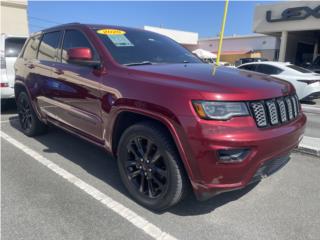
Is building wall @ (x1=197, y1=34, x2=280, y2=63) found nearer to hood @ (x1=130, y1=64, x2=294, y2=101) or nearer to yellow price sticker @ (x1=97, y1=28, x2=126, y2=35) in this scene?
yellow price sticker @ (x1=97, y1=28, x2=126, y2=35)

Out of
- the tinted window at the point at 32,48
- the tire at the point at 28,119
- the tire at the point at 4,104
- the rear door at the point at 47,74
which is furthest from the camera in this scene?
the tire at the point at 4,104

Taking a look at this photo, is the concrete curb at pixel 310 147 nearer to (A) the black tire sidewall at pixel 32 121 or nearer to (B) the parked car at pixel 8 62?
(A) the black tire sidewall at pixel 32 121

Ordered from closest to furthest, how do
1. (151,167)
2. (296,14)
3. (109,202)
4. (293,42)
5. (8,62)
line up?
(151,167)
(109,202)
(8,62)
(296,14)
(293,42)

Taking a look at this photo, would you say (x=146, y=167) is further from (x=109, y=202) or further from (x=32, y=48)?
(x=32, y=48)

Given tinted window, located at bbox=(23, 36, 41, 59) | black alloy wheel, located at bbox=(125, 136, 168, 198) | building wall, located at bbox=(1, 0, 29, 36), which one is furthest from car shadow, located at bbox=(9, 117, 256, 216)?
building wall, located at bbox=(1, 0, 29, 36)

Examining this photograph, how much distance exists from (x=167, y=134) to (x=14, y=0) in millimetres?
22987

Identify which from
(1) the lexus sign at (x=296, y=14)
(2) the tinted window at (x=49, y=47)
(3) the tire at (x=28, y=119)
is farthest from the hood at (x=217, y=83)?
(1) the lexus sign at (x=296, y=14)

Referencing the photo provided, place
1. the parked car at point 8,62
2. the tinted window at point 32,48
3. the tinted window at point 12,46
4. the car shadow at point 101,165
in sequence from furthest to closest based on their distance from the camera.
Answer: the tinted window at point 12,46
the parked car at point 8,62
the tinted window at point 32,48
the car shadow at point 101,165

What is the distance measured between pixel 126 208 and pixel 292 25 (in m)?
21.4

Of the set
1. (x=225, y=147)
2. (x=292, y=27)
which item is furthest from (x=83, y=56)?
(x=292, y=27)

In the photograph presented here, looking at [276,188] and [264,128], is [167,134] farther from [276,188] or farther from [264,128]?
[276,188]

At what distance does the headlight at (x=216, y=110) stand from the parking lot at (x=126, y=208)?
1.02 meters

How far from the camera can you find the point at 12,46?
7051 millimetres

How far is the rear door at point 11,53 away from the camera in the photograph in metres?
6.70
